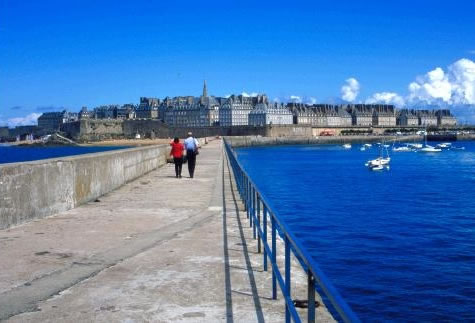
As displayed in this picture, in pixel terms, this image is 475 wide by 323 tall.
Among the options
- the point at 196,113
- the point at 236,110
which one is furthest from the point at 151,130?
the point at 236,110

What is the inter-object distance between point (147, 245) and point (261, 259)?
1749mm

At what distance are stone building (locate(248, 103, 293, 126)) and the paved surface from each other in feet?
566

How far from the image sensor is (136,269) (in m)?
6.86

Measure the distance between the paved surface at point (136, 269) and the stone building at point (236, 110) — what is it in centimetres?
17752

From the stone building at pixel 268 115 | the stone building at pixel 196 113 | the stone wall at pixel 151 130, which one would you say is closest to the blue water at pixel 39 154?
the stone wall at pixel 151 130

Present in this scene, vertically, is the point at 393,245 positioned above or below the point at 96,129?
below

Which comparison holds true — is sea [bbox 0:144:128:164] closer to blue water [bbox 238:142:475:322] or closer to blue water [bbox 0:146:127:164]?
blue water [bbox 0:146:127:164]

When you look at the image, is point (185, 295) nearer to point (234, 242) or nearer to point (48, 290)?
point (48, 290)

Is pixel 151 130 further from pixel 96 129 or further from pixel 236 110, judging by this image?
pixel 236 110

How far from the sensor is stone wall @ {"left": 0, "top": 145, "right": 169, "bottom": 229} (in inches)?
363

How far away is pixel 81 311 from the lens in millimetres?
5297

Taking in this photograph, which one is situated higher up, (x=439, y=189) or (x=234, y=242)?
(x=234, y=242)

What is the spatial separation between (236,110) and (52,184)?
180 meters

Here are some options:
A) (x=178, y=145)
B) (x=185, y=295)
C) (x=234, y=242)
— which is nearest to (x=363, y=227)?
(x=178, y=145)
